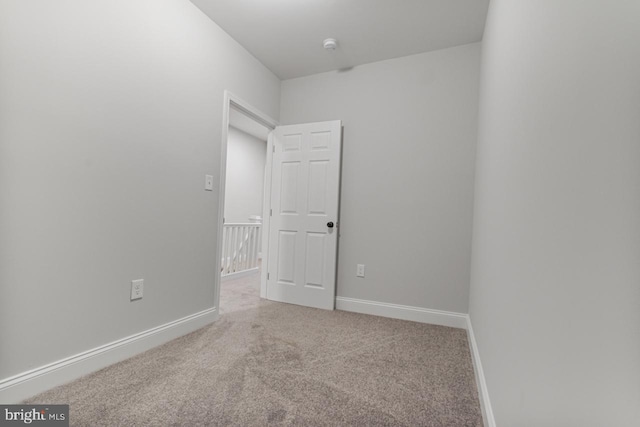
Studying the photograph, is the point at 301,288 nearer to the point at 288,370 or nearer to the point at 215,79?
the point at 288,370

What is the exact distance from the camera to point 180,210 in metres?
2.15

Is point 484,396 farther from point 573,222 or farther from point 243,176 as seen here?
point 243,176

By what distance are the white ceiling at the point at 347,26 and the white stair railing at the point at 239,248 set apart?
2.41 meters

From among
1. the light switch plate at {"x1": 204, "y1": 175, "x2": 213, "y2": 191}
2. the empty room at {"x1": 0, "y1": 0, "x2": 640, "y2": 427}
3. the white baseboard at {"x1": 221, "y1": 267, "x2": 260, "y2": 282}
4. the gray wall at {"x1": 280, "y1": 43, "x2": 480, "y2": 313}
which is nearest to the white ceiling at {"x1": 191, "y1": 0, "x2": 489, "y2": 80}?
the empty room at {"x1": 0, "y1": 0, "x2": 640, "y2": 427}

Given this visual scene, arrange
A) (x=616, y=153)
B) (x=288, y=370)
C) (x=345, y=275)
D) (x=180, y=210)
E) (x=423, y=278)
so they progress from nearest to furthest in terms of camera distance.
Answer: (x=616, y=153) → (x=288, y=370) → (x=180, y=210) → (x=423, y=278) → (x=345, y=275)

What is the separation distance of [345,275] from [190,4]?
2.67 meters

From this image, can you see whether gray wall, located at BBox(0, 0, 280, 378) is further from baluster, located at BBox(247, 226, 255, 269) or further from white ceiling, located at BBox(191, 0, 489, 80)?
baluster, located at BBox(247, 226, 255, 269)

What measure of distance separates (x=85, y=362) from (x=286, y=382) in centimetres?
111

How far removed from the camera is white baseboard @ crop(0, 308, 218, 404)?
132 cm

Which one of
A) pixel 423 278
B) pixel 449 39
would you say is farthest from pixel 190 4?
pixel 423 278

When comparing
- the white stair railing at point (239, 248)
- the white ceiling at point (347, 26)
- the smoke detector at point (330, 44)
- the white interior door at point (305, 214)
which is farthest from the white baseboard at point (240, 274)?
the smoke detector at point (330, 44)

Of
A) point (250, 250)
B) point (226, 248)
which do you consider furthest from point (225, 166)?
point (250, 250)

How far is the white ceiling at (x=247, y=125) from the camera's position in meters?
5.11

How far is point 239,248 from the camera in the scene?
14.5 feet
